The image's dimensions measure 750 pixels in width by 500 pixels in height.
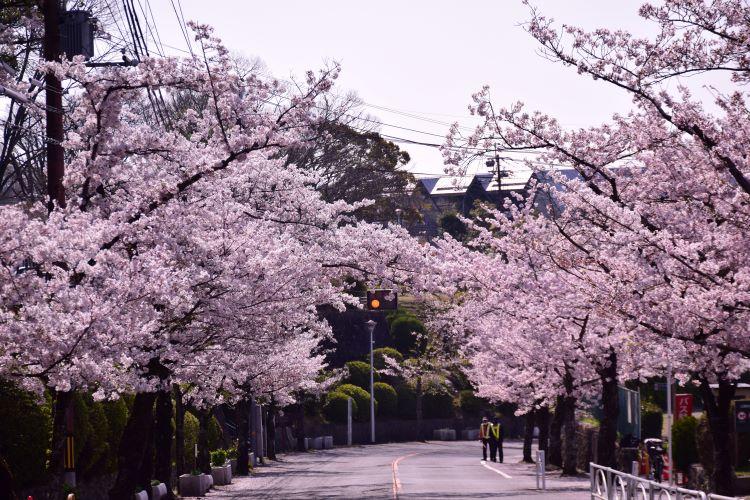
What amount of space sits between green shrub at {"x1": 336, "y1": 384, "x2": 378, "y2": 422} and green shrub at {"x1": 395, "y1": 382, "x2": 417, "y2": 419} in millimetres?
4288

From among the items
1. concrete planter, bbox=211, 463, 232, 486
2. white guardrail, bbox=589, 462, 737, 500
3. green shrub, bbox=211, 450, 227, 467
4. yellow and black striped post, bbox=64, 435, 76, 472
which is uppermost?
yellow and black striped post, bbox=64, 435, 76, 472

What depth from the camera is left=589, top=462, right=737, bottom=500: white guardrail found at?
12746 millimetres

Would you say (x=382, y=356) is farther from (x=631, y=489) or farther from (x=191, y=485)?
(x=631, y=489)

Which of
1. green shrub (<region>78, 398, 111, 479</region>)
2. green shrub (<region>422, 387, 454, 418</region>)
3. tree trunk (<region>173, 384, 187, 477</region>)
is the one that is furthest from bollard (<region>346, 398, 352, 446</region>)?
green shrub (<region>78, 398, 111, 479</region>)

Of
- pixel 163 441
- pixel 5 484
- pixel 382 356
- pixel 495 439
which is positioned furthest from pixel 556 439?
pixel 5 484

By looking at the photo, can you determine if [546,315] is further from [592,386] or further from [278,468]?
[278,468]

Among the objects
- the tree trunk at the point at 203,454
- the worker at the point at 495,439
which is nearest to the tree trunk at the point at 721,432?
the tree trunk at the point at 203,454

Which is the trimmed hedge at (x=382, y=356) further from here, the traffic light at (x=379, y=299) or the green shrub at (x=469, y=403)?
the traffic light at (x=379, y=299)

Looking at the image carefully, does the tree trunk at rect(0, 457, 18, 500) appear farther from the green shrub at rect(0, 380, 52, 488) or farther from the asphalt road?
the asphalt road

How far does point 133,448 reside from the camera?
20.8m

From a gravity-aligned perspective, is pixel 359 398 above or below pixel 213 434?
above

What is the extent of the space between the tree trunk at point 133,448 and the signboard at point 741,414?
51.6 ft

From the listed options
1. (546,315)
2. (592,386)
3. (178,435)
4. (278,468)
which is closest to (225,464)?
(178,435)

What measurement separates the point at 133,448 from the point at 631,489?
940 centimetres
